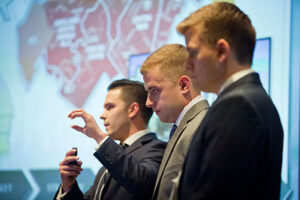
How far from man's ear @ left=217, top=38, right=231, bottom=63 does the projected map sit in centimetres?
140

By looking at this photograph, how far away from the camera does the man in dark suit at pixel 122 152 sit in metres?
1.27

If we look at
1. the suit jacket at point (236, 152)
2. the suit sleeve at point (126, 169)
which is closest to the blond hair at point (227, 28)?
the suit jacket at point (236, 152)

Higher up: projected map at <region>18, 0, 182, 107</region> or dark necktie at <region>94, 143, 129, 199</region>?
projected map at <region>18, 0, 182, 107</region>

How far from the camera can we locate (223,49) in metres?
0.87

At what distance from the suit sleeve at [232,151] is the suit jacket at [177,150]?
35cm

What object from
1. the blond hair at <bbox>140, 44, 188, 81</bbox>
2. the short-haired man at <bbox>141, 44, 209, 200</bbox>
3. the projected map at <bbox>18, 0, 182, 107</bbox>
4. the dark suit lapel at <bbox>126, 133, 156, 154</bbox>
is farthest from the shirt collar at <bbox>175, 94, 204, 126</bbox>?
the projected map at <bbox>18, 0, 182, 107</bbox>

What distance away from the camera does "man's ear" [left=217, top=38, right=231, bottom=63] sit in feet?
2.84

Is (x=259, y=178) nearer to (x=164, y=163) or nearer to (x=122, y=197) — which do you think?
(x=164, y=163)

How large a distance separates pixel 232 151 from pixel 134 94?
104cm

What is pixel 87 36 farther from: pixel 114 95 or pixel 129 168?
pixel 129 168

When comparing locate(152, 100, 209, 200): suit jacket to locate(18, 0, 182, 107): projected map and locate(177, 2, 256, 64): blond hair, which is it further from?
locate(18, 0, 182, 107): projected map

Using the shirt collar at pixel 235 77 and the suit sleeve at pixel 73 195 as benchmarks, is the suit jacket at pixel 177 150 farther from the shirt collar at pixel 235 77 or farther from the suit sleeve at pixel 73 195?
the suit sleeve at pixel 73 195

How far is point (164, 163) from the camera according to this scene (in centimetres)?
121

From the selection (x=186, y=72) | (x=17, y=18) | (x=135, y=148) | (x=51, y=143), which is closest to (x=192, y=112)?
(x=186, y=72)
